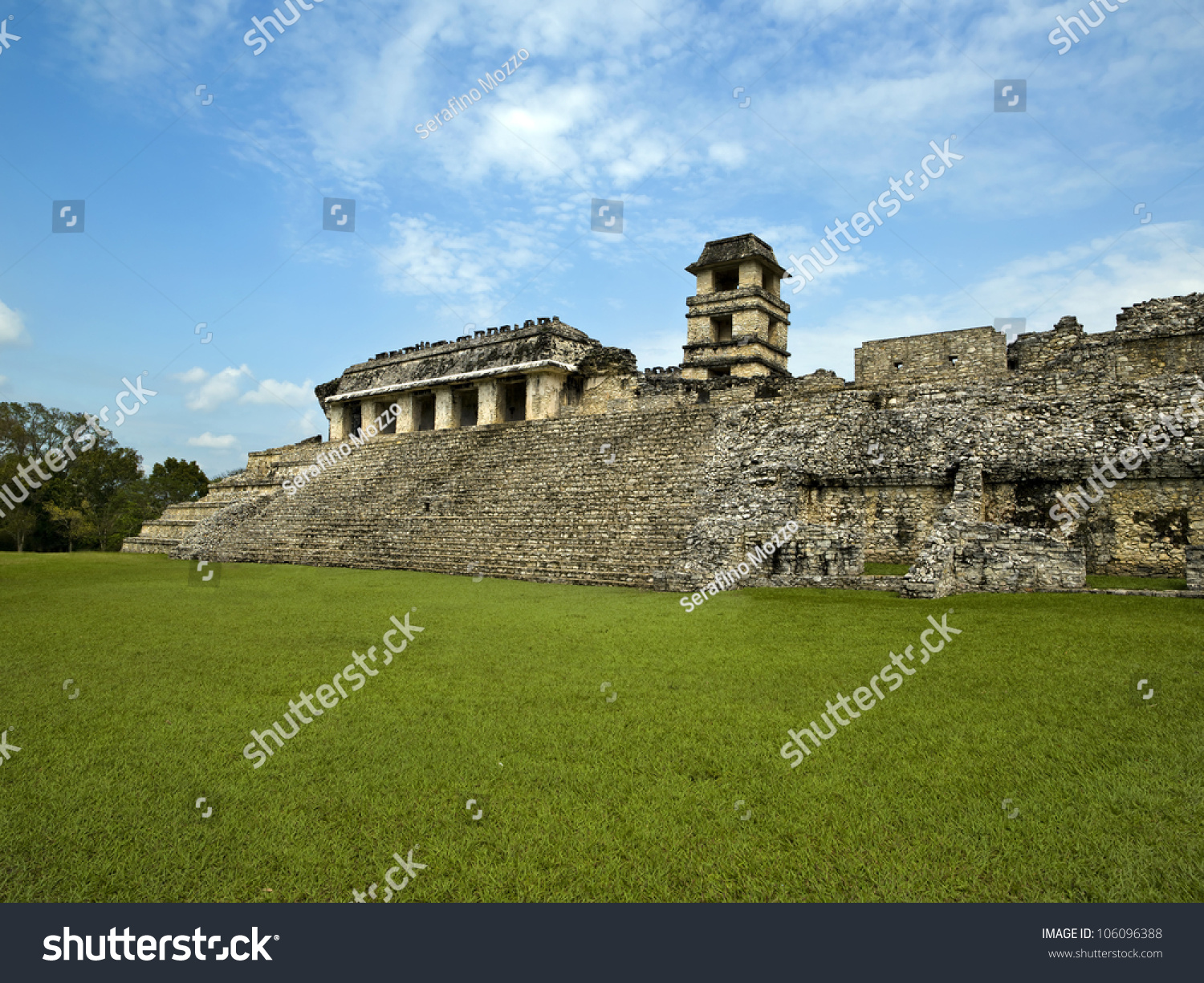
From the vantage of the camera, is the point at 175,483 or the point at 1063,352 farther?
the point at 175,483

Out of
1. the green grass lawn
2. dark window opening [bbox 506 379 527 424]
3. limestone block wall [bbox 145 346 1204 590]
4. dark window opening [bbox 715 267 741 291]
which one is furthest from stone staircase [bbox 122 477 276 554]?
dark window opening [bbox 715 267 741 291]

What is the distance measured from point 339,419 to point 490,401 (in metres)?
10.2

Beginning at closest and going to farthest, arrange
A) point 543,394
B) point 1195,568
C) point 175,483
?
point 1195,568 < point 543,394 < point 175,483

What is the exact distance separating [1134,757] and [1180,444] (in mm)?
9668

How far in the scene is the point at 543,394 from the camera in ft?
86.0

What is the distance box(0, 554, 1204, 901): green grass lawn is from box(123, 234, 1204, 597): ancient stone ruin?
4048 millimetres

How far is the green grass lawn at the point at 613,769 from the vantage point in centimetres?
299

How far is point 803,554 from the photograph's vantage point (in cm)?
1202

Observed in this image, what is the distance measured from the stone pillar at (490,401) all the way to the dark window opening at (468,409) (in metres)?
2.00

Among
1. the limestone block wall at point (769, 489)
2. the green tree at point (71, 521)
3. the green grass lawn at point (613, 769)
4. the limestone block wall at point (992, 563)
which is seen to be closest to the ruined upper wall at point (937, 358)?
the limestone block wall at point (769, 489)

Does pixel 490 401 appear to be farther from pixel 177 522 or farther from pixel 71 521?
pixel 71 521

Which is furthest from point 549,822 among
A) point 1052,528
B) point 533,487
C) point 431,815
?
point 533,487

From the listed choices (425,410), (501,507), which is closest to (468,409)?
(425,410)

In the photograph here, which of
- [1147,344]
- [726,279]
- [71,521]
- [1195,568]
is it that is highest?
[726,279]
